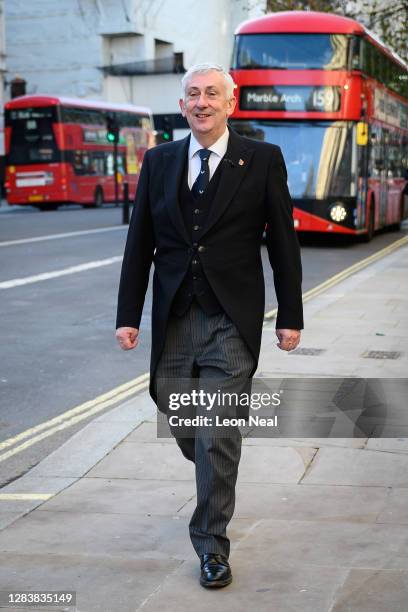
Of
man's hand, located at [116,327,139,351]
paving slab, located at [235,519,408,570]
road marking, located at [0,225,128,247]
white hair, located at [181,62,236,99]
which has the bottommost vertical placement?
road marking, located at [0,225,128,247]

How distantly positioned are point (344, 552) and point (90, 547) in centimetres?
94

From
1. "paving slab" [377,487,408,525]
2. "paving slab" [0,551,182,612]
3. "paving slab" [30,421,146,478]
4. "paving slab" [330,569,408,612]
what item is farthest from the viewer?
"paving slab" [30,421,146,478]

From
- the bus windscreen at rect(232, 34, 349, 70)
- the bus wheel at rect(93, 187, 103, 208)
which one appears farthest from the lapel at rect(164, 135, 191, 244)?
the bus wheel at rect(93, 187, 103, 208)

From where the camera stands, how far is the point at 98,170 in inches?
1539

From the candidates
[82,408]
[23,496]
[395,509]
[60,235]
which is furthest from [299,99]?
[395,509]

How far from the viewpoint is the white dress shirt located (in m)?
4.27

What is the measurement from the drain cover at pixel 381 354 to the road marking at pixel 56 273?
6998 mm

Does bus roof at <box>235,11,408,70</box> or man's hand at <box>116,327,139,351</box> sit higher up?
bus roof at <box>235,11,408,70</box>

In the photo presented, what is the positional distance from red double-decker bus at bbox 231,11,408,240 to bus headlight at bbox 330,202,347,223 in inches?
0.7

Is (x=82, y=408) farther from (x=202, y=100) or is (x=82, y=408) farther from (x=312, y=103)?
(x=312, y=103)

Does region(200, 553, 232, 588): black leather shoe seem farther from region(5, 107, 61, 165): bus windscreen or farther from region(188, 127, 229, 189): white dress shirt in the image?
region(5, 107, 61, 165): bus windscreen

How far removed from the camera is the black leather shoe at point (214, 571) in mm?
3906

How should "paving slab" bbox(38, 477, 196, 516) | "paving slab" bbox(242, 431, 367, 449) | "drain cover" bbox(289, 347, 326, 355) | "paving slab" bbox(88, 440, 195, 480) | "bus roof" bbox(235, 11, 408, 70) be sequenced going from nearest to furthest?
"paving slab" bbox(38, 477, 196, 516) → "paving slab" bbox(88, 440, 195, 480) → "paving slab" bbox(242, 431, 367, 449) → "drain cover" bbox(289, 347, 326, 355) → "bus roof" bbox(235, 11, 408, 70)

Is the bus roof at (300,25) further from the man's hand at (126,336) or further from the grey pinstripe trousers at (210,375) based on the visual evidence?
the grey pinstripe trousers at (210,375)
